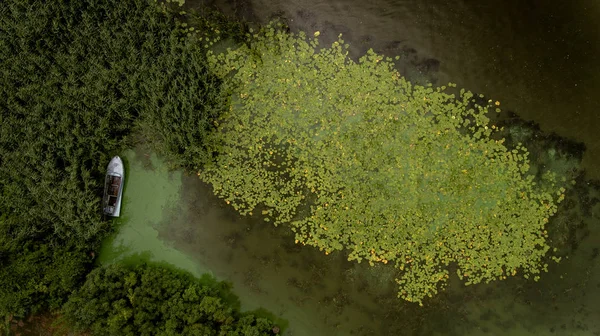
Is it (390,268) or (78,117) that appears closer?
(78,117)

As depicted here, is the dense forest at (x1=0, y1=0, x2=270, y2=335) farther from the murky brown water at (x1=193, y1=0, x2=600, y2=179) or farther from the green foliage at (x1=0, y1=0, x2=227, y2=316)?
the murky brown water at (x1=193, y1=0, x2=600, y2=179)

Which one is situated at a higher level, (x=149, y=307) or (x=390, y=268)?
(x=390, y=268)

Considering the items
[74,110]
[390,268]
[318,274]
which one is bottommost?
[318,274]

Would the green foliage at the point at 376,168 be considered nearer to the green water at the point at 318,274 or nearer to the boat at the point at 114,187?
the green water at the point at 318,274

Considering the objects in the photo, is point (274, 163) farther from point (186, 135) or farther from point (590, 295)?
point (590, 295)

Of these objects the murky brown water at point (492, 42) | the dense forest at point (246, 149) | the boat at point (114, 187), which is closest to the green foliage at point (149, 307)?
the dense forest at point (246, 149)

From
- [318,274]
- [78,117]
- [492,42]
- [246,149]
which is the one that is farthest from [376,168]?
[78,117]

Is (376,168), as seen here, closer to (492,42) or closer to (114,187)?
(492,42)
